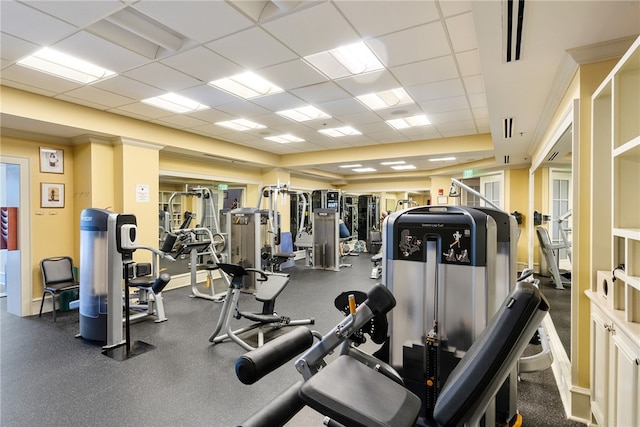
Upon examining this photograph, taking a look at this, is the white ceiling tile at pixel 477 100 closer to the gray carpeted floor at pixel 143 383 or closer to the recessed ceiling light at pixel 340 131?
the recessed ceiling light at pixel 340 131

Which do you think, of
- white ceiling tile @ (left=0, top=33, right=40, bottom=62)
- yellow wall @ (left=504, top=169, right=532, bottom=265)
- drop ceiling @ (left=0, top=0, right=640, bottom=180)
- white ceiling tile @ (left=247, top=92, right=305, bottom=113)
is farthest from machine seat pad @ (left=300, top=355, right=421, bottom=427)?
yellow wall @ (left=504, top=169, right=532, bottom=265)

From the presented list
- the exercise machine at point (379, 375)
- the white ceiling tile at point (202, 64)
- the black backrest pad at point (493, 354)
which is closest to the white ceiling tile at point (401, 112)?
the white ceiling tile at point (202, 64)

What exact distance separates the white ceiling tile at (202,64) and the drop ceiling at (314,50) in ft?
0.04

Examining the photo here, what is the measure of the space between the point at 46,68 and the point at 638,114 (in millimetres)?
4780

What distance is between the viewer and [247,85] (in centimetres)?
384

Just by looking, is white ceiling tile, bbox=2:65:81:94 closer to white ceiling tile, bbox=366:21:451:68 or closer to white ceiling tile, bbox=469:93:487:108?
white ceiling tile, bbox=366:21:451:68

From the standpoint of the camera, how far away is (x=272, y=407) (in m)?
1.43

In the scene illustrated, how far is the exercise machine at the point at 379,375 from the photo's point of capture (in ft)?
3.07

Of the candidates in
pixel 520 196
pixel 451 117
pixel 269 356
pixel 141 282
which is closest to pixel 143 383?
pixel 141 282

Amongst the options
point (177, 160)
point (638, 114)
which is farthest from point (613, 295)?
point (177, 160)

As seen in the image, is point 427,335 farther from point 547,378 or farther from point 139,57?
point 139,57

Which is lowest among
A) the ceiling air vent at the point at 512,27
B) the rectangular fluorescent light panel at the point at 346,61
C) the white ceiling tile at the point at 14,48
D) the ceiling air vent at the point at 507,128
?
the ceiling air vent at the point at 507,128

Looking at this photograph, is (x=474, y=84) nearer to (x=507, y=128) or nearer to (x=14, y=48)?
(x=507, y=128)

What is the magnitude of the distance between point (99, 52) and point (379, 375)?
3466mm
